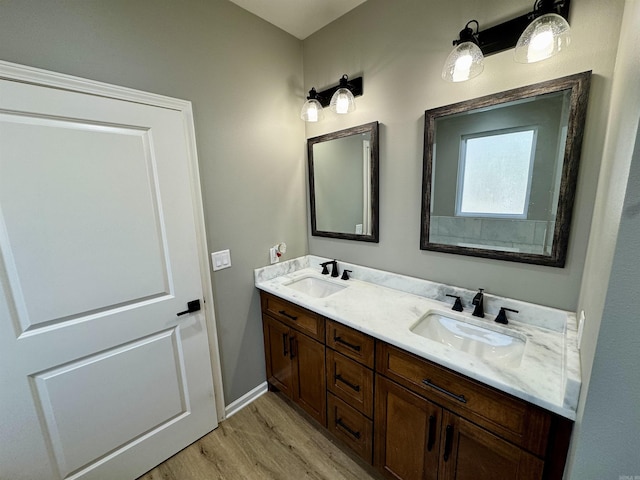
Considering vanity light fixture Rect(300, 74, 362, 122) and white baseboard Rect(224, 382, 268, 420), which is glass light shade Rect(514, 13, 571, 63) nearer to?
vanity light fixture Rect(300, 74, 362, 122)

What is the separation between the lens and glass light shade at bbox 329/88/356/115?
1.63 metres

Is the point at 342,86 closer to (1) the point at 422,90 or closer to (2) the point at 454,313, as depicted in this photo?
(1) the point at 422,90

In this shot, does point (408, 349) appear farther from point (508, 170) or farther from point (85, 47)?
point (85, 47)

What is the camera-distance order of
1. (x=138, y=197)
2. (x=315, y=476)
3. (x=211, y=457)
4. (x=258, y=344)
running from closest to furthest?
1. (x=138, y=197)
2. (x=315, y=476)
3. (x=211, y=457)
4. (x=258, y=344)

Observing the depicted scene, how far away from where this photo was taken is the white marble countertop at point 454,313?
845 millimetres

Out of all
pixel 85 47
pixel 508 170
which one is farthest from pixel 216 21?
pixel 508 170

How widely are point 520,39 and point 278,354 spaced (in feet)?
7.09

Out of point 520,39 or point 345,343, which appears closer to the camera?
point 520,39

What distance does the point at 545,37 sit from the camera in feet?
3.21

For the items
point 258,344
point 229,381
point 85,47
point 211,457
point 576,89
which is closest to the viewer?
point 576,89

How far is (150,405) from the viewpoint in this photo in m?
1.45

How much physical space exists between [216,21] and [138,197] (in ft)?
3.77

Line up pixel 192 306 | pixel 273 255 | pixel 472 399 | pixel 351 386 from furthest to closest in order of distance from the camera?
pixel 273 255, pixel 192 306, pixel 351 386, pixel 472 399

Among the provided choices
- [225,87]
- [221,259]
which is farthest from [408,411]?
[225,87]
